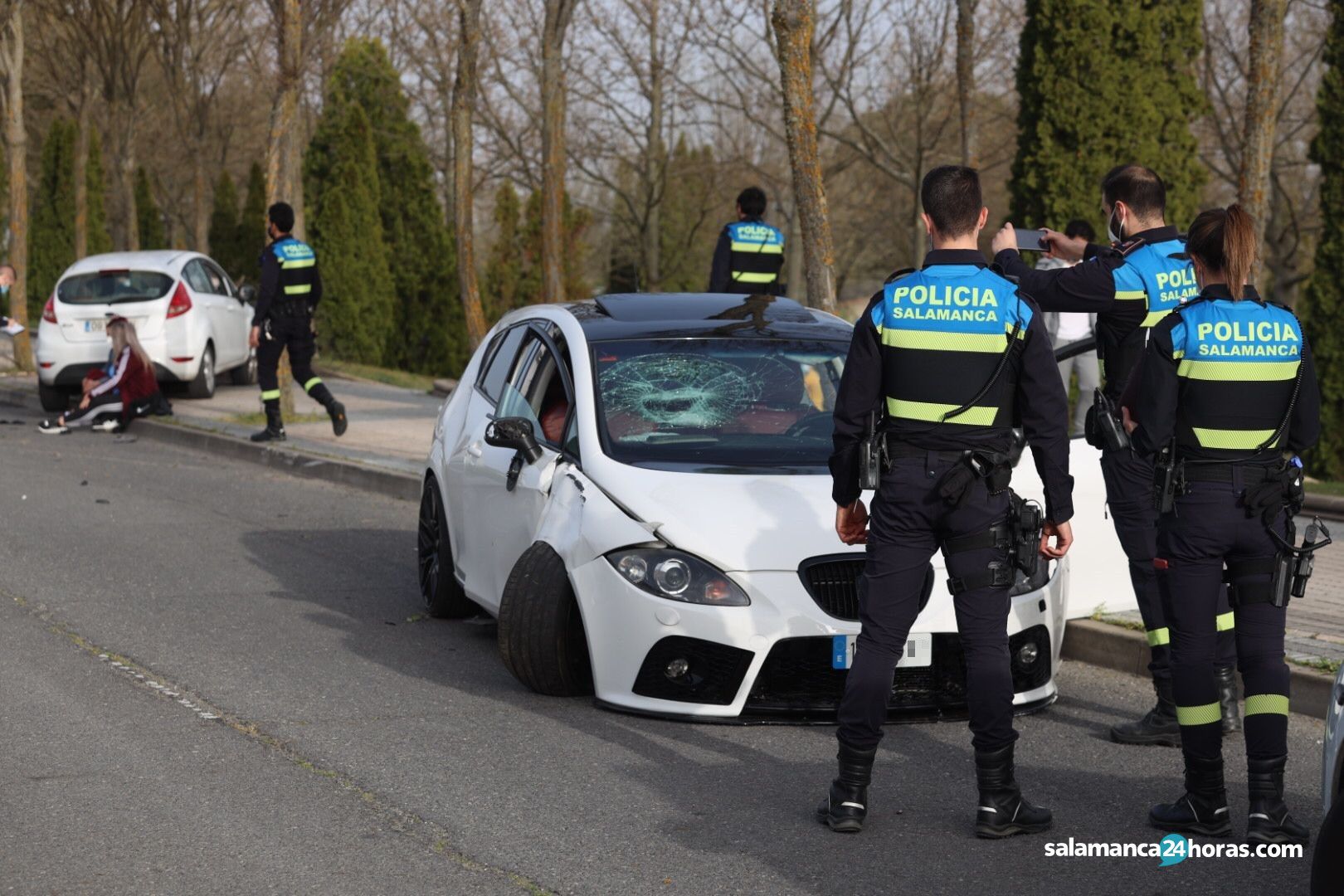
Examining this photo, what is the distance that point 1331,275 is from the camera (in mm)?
17094

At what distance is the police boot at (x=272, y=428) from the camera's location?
1550 centimetres

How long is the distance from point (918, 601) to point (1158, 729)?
1742mm

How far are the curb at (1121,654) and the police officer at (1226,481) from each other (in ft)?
5.79

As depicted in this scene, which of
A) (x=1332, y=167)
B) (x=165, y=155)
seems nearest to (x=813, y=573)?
(x=1332, y=167)

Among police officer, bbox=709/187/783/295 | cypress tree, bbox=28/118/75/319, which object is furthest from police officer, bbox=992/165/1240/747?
cypress tree, bbox=28/118/75/319

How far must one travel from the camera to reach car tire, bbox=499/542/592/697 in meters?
6.66

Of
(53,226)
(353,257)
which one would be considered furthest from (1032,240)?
(53,226)

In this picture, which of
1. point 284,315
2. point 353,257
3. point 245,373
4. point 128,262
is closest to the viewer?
point 284,315

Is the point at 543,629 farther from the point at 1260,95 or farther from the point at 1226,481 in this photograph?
the point at 1260,95

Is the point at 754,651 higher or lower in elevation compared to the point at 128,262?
lower

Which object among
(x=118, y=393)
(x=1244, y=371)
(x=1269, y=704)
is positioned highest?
(x=1244, y=371)

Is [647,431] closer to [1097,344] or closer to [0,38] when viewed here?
[1097,344]

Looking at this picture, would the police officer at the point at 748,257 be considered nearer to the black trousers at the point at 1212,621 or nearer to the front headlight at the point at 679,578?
the front headlight at the point at 679,578

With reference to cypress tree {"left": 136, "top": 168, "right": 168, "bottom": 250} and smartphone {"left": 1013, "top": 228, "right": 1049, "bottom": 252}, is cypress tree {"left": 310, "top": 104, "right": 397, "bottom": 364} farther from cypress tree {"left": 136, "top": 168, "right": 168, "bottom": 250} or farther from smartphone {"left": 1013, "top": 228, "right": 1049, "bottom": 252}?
smartphone {"left": 1013, "top": 228, "right": 1049, "bottom": 252}
